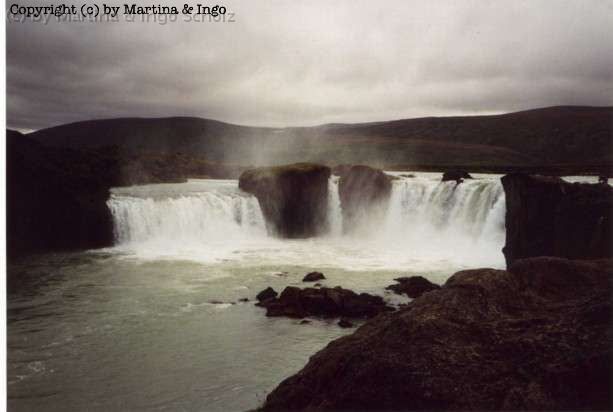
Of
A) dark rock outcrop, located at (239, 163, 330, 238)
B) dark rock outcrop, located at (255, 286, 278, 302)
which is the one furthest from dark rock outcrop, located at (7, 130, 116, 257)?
dark rock outcrop, located at (255, 286, 278, 302)

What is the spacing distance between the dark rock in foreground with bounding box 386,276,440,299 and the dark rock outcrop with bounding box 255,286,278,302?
4.30 meters

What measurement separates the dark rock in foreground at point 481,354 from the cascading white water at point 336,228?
16059mm

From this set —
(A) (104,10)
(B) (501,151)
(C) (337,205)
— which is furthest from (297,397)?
(B) (501,151)

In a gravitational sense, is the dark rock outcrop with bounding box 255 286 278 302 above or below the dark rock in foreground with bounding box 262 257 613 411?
below

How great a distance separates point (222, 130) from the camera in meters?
61.9

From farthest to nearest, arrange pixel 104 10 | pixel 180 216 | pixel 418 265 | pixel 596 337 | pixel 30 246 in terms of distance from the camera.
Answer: pixel 180 216, pixel 30 246, pixel 418 265, pixel 104 10, pixel 596 337

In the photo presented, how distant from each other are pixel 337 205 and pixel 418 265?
12.6 meters

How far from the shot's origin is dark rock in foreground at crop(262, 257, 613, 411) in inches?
218

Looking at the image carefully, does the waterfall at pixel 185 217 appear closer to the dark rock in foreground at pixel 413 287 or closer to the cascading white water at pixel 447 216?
the cascading white water at pixel 447 216

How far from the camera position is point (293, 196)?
3344cm

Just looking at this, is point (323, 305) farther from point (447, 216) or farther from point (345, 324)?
point (447, 216)

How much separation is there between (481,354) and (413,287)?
38.0 ft

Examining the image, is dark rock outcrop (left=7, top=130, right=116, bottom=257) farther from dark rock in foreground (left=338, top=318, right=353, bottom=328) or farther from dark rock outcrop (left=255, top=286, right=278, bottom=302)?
dark rock in foreground (left=338, top=318, right=353, bottom=328)

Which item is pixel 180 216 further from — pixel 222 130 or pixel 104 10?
pixel 222 130
